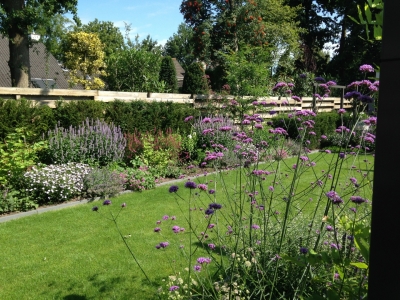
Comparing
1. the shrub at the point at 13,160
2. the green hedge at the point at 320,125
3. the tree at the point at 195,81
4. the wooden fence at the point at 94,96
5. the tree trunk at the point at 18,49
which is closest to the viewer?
the shrub at the point at 13,160

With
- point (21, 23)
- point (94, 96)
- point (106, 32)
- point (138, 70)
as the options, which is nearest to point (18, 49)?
point (21, 23)

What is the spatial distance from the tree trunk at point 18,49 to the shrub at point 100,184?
469cm

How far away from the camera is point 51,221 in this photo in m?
5.16

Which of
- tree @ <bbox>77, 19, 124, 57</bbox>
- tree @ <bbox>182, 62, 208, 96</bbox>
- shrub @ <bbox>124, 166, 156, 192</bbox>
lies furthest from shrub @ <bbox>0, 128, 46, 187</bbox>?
tree @ <bbox>77, 19, 124, 57</bbox>

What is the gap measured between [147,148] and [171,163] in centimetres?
62

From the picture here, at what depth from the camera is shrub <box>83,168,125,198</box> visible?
621 cm

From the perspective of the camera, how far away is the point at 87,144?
24.5ft

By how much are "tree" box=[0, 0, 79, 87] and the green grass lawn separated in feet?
17.7

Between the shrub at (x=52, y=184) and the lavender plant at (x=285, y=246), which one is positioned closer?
the lavender plant at (x=285, y=246)

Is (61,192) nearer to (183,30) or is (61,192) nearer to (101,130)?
(101,130)

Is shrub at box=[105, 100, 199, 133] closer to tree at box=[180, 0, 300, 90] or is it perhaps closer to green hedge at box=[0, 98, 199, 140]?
green hedge at box=[0, 98, 199, 140]

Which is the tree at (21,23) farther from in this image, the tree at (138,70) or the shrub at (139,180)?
the shrub at (139,180)

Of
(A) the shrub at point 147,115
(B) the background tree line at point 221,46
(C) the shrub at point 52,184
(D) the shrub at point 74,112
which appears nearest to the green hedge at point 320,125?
(B) the background tree line at point 221,46

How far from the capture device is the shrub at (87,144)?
699 cm
